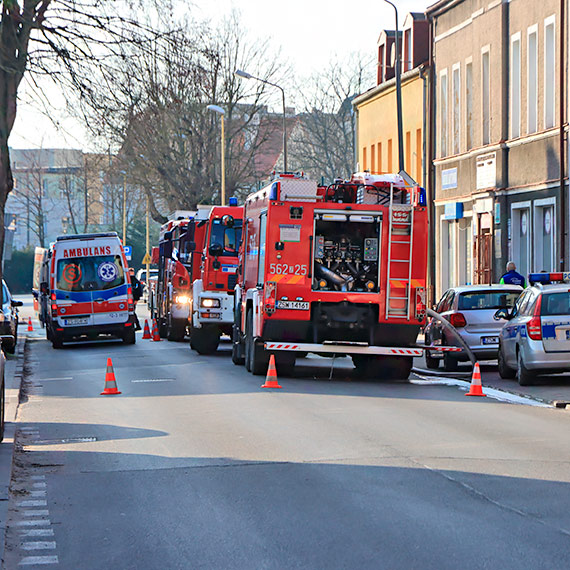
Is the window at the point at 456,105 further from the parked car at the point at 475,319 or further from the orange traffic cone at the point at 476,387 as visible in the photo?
the orange traffic cone at the point at 476,387

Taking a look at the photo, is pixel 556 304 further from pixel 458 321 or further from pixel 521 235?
pixel 521 235

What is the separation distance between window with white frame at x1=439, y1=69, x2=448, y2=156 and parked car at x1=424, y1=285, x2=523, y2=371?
54.0 ft

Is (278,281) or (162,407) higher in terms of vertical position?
(278,281)

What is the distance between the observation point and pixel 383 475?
9586 millimetres

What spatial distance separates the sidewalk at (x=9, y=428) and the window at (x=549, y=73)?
44.5ft

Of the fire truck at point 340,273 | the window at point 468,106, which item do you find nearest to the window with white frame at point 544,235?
the window at point 468,106

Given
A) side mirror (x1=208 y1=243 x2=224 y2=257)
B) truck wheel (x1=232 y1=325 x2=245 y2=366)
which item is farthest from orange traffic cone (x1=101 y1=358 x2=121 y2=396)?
side mirror (x1=208 y1=243 x2=224 y2=257)

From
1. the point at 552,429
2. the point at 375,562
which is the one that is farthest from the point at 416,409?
the point at 375,562

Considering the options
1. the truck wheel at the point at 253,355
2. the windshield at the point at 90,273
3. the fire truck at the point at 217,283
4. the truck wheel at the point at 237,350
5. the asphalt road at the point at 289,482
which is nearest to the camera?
the asphalt road at the point at 289,482

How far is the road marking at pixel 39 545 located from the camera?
727 centimetres

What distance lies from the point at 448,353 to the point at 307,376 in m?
2.70

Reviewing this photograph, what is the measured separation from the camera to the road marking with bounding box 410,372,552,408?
52.1 feet

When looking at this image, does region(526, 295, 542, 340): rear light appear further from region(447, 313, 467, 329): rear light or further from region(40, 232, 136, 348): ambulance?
region(40, 232, 136, 348): ambulance

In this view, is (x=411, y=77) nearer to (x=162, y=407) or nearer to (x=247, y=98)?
(x=247, y=98)
